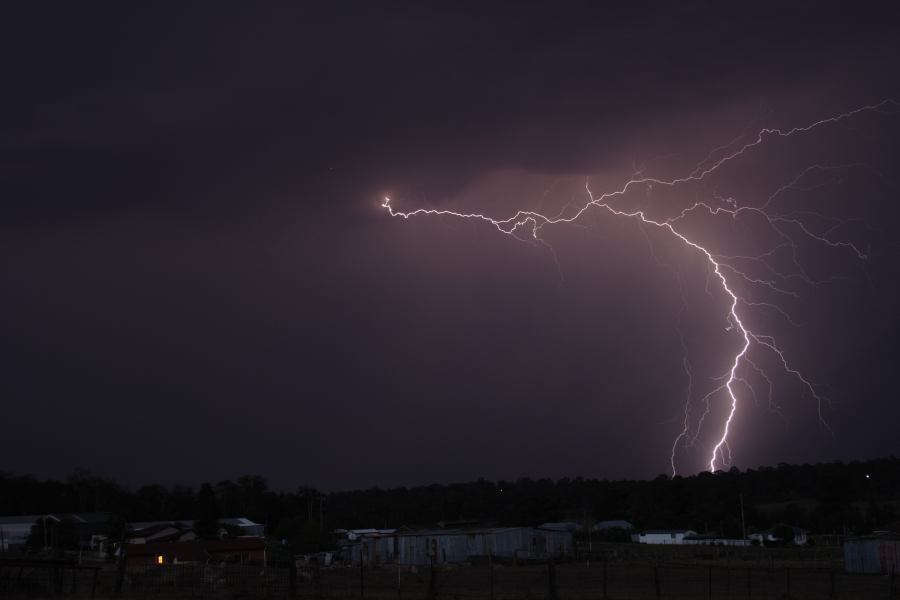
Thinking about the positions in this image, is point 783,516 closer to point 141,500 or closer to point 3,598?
point 141,500

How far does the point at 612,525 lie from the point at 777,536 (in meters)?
28.5

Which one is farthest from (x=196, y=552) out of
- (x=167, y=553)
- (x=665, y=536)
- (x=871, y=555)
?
(x=665, y=536)

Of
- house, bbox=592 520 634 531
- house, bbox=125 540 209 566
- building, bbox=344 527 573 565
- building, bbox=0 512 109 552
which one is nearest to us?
house, bbox=125 540 209 566

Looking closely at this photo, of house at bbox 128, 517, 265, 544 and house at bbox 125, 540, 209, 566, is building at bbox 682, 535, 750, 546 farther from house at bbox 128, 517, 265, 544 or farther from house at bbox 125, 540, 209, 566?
house at bbox 125, 540, 209, 566

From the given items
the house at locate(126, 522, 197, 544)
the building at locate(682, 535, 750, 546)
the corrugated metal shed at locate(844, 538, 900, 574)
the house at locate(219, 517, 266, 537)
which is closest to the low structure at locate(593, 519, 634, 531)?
the building at locate(682, 535, 750, 546)

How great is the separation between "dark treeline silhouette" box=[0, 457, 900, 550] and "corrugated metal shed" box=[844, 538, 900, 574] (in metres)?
37.5

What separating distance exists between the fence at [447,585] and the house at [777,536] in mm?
32113

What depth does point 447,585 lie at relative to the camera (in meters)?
37.2

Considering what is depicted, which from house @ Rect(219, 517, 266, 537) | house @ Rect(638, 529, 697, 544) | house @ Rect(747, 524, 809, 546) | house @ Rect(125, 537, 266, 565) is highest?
house @ Rect(125, 537, 266, 565)

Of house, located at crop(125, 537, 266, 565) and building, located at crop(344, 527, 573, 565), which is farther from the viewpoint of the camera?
building, located at crop(344, 527, 573, 565)

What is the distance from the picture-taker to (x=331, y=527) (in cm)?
10006

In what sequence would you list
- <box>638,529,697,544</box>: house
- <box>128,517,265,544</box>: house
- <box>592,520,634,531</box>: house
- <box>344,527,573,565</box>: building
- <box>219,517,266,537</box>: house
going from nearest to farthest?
<box>344,527,573,565</box>: building, <box>128,517,265,544</box>: house, <box>219,517,266,537</box>: house, <box>638,529,697,544</box>: house, <box>592,520,634,531</box>: house

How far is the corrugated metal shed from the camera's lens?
43.7 meters

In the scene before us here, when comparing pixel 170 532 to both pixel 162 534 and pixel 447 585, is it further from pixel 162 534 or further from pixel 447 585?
pixel 447 585
